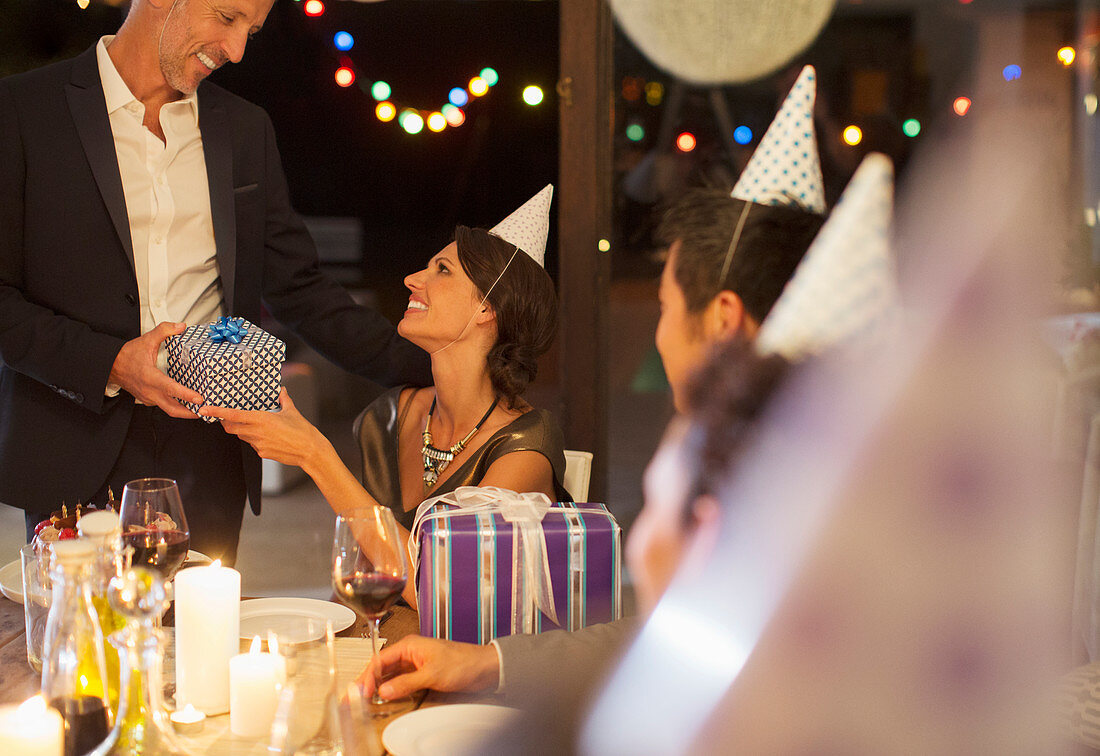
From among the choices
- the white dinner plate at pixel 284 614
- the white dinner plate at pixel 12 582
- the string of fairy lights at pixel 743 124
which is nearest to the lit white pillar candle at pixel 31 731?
the white dinner plate at pixel 284 614

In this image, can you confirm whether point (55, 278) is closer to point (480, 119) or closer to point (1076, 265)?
point (480, 119)

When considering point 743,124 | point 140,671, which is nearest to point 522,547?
point 140,671

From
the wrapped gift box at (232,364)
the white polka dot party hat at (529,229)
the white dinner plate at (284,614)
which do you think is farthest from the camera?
the white polka dot party hat at (529,229)

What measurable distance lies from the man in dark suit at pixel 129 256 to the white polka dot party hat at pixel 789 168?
1.16 m

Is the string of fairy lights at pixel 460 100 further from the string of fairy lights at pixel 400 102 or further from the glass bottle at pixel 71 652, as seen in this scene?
the glass bottle at pixel 71 652

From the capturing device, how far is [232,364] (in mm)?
1726

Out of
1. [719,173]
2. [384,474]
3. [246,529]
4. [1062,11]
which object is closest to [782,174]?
[384,474]

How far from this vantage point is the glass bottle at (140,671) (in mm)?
→ 1033

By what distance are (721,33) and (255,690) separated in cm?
232

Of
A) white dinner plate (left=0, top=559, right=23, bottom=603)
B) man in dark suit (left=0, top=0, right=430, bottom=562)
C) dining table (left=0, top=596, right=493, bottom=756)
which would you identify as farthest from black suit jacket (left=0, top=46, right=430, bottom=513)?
dining table (left=0, top=596, right=493, bottom=756)

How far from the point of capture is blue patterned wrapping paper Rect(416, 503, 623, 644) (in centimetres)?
134

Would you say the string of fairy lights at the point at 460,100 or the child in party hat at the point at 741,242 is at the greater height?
the string of fairy lights at the point at 460,100

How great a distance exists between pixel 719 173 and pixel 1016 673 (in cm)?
219

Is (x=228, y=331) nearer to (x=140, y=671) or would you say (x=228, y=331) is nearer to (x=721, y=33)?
(x=140, y=671)
